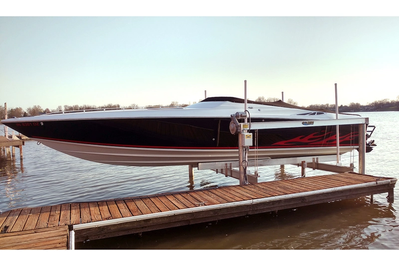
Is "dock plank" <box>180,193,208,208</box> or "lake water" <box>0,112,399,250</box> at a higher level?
"dock plank" <box>180,193,208,208</box>

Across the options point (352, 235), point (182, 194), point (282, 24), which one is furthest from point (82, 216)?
point (282, 24)

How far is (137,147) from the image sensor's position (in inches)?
238

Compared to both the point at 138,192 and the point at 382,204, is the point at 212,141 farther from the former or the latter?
the point at 382,204

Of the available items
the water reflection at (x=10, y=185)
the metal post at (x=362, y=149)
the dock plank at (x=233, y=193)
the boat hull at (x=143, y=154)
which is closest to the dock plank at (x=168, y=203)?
the dock plank at (x=233, y=193)

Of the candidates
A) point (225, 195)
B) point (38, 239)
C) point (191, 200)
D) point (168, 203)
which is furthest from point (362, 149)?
point (38, 239)

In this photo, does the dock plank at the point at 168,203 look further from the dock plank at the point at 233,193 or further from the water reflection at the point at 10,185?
the water reflection at the point at 10,185

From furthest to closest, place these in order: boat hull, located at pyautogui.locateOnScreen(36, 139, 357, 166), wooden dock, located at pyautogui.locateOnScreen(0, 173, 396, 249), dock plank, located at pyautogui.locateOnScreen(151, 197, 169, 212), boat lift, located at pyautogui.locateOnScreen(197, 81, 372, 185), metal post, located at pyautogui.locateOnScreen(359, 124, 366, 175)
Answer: metal post, located at pyautogui.locateOnScreen(359, 124, 366, 175), boat hull, located at pyautogui.locateOnScreen(36, 139, 357, 166), boat lift, located at pyautogui.locateOnScreen(197, 81, 372, 185), dock plank, located at pyautogui.locateOnScreen(151, 197, 169, 212), wooden dock, located at pyautogui.locateOnScreen(0, 173, 396, 249)

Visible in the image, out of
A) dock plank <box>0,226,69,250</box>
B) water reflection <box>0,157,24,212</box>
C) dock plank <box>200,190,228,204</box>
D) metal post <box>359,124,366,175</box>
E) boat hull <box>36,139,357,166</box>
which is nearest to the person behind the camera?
dock plank <box>0,226,69,250</box>

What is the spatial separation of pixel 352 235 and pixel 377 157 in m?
9.85

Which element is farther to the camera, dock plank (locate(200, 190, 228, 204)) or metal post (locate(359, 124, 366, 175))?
metal post (locate(359, 124, 366, 175))

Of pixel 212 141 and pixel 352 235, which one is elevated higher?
pixel 212 141

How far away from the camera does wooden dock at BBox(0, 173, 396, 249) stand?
3549mm

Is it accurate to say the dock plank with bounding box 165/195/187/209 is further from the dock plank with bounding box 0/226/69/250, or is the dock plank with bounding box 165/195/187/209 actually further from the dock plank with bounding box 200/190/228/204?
the dock plank with bounding box 0/226/69/250

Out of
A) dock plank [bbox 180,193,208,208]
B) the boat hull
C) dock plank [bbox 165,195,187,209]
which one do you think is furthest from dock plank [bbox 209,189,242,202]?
the boat hull
